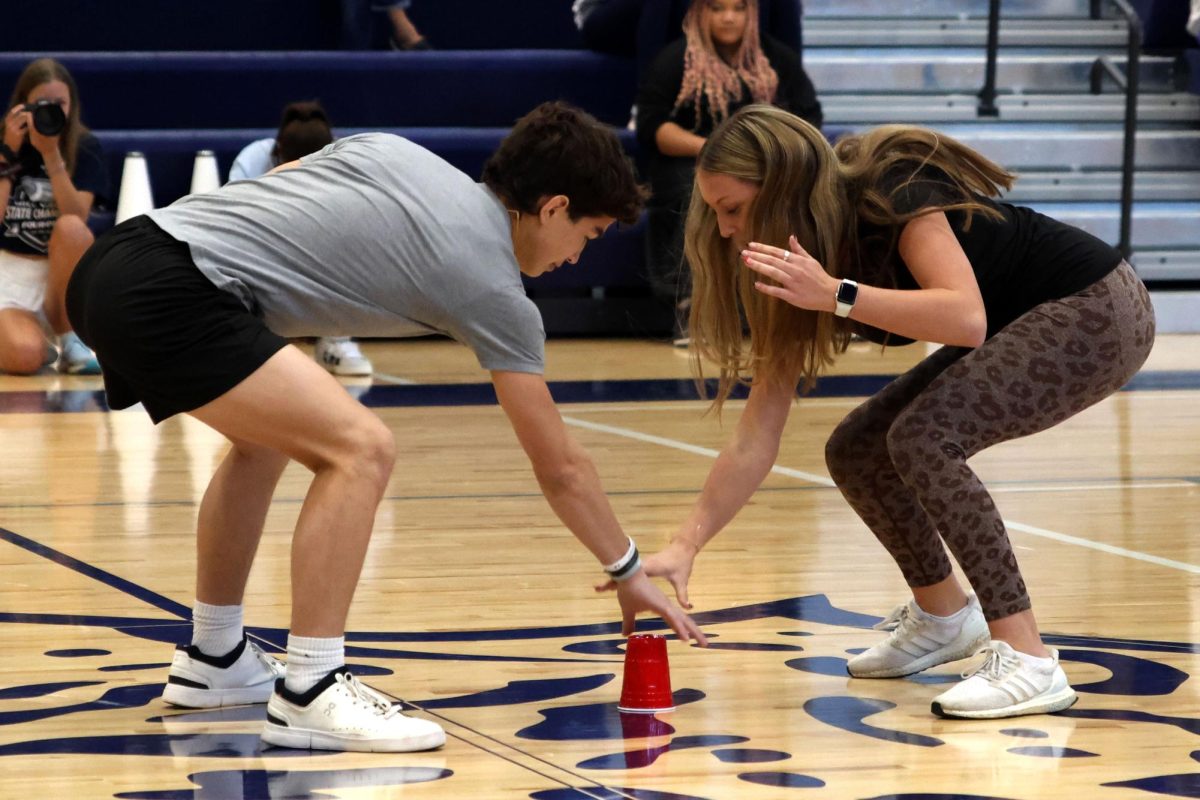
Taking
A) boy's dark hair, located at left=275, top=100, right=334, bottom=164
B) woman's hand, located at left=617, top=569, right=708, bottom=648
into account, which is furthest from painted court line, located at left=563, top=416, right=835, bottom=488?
woman's hand, located at left=617, top=569, right=708, bottom=648

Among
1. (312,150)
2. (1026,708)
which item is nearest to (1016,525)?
(1026,708)

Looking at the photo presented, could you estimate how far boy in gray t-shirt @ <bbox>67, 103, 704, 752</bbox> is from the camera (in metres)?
2.32

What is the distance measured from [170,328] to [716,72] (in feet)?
16.8

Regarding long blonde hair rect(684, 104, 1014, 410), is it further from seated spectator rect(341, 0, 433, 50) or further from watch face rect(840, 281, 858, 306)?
seated spectator rect(341, 0, 433, 50)

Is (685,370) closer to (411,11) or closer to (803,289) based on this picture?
(411,11)

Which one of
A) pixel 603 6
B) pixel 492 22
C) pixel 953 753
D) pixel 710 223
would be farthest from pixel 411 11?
pixel 953 753

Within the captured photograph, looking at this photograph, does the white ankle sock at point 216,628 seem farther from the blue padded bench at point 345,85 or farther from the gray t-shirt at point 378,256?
the blue padded bench at point 345,85

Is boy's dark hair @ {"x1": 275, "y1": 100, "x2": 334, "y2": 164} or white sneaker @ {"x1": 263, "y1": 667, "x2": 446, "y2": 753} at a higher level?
boy's dark hair @ {"x1": 275, "y1": 100, "x2": 334, "y2": 164}

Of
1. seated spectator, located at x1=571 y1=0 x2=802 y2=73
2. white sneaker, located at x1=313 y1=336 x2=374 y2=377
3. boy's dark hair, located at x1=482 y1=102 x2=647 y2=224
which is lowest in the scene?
white sneaker, located at x1=313 y1=336 x2=374 y2=377

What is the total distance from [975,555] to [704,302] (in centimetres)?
51

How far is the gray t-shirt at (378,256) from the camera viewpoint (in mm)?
2363

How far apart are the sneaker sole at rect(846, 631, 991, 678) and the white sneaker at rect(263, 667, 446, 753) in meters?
0.72

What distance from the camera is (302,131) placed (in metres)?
6.45

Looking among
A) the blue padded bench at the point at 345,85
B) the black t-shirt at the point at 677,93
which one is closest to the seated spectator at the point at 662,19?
the blue padded bench at the point at 345,85
